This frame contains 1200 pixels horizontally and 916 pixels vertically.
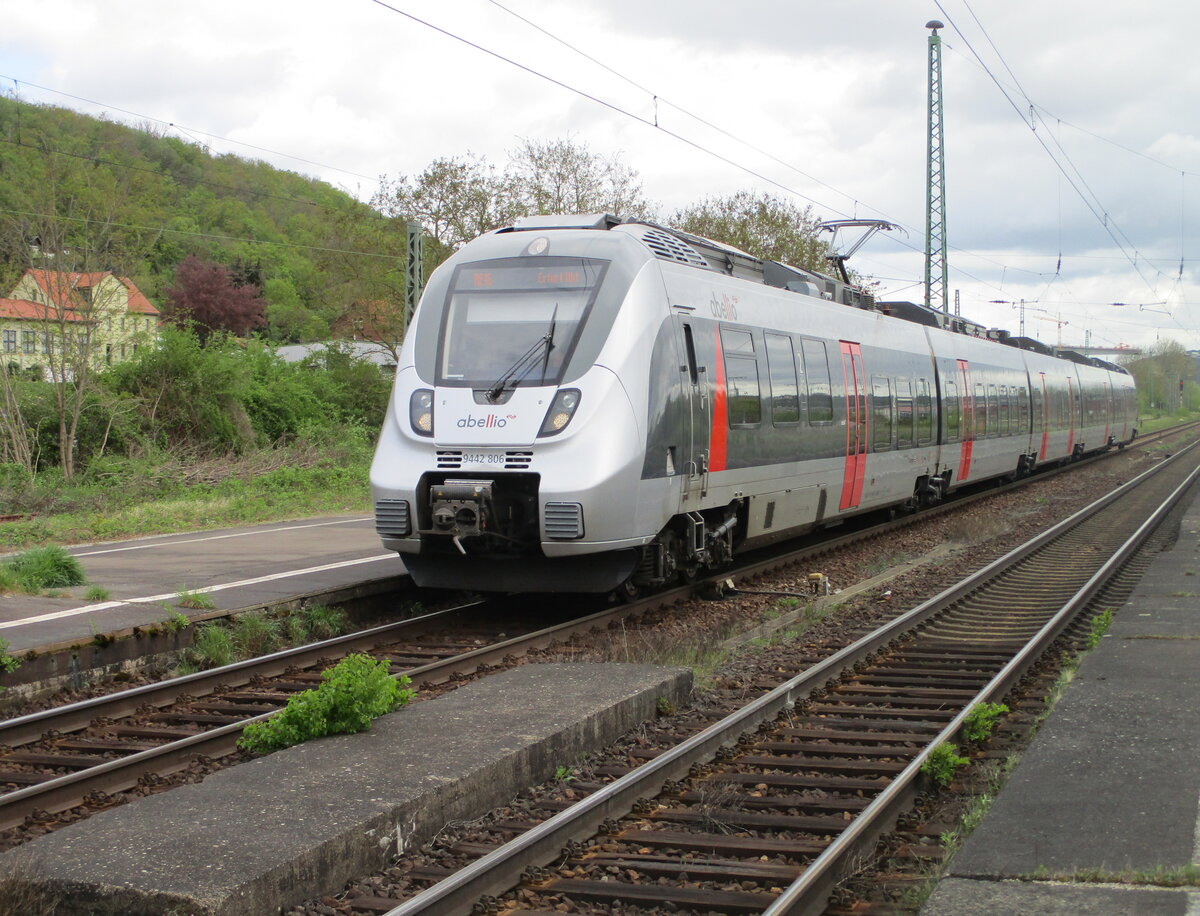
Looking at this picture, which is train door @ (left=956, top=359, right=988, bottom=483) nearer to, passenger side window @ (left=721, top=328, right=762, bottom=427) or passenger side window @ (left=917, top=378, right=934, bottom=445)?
passenger side window @ (left=917, top=378, right=934, bottom=445)

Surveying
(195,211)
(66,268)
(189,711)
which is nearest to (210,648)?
(189,711)

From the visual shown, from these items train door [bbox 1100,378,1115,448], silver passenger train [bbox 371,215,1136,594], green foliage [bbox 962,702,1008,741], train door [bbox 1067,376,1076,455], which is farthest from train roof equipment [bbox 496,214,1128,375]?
train door [bbox 1100,378,1115,448]

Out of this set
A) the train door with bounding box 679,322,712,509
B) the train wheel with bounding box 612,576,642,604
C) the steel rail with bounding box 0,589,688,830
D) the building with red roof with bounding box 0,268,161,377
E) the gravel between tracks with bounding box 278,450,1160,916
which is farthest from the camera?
the building with red roof with bounding box 0,268,161,377

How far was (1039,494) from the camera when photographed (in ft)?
88.9

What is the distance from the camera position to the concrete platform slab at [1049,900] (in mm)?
4000

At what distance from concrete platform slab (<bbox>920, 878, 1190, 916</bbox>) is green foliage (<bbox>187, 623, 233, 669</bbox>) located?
6139mm

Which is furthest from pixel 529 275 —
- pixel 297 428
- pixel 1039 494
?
pixel 297 428

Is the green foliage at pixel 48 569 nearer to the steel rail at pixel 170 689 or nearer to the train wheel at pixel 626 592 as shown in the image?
the steel rail at pixel 170 689

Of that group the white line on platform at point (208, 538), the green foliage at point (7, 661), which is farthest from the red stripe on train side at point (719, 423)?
the white line on platform at point (208, 538)

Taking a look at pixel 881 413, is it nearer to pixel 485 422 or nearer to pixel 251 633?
pixel 485 422

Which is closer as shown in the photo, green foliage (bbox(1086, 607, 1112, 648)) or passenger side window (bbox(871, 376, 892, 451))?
green foliage (bbox(1086, 607, 1112, 648))

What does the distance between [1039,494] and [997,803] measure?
23353mm

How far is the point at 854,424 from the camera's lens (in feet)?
49.8

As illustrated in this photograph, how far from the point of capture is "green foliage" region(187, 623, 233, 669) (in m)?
8.88
